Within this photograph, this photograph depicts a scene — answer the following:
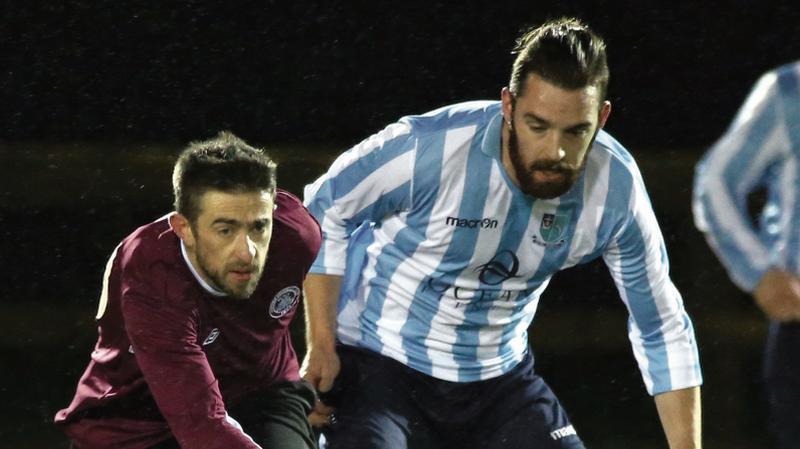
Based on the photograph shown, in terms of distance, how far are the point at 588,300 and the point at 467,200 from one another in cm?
195

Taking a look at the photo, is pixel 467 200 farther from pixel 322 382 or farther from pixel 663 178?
pixel 663 178

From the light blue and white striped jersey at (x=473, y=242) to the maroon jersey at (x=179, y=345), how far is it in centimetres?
13

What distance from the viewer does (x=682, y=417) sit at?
2.98 meters

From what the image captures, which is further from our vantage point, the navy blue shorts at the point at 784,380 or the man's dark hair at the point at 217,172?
the man's dark hair at the point at 217,172

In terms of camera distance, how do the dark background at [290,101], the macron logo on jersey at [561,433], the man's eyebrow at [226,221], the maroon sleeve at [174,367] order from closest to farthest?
the maroon sleeve at [174,367] < the man's eyebrow at [226,221] < the macron logo on jersey at [561,433] < the dark background at [290,101]

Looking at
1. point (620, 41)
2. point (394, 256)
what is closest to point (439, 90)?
point (620, 41)

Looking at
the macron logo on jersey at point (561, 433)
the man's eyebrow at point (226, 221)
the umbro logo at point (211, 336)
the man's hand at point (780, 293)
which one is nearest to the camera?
the man's hand at point (780, 293)

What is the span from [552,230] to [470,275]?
0.18 m

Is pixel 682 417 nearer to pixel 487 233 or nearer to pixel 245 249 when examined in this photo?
pixel 487 233

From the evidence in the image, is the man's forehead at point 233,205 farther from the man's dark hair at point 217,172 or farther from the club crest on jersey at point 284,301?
the club crest on jersey at point 284,301

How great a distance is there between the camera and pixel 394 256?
3066 millimetres

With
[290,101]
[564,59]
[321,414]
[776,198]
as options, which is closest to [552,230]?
[564,59]

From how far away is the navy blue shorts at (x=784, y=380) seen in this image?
228 cm

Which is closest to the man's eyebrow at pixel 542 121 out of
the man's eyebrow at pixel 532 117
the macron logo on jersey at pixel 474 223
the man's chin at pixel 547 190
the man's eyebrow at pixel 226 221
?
the man's eyebrow at pixel 532 117
